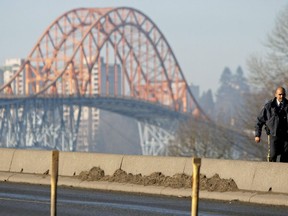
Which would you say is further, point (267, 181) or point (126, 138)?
point (126, 138)

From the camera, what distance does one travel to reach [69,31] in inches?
4852

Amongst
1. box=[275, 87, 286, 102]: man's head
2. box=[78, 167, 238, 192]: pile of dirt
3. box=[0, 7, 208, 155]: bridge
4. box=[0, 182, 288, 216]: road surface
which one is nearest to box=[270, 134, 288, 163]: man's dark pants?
box=[275, 87, 286, 102]: man's head

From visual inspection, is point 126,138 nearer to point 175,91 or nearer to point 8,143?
point 175,91

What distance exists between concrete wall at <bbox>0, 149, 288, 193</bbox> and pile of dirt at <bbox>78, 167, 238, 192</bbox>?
9cm

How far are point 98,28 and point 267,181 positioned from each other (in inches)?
4219

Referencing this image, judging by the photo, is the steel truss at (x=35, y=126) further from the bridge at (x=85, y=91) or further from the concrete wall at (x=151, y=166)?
the concrete wall at (x=151, y=166)

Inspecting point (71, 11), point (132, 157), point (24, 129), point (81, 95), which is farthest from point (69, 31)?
point (132, 157)

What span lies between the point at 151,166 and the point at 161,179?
1.39 feet

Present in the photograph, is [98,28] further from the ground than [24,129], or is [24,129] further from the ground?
[98,28]

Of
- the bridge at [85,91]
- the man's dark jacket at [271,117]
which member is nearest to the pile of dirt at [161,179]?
the man's dark jacket at [271,117]

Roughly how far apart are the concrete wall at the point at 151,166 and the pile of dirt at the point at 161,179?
9 cm

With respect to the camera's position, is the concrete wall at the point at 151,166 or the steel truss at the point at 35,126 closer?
the concrete wall at the point at 151,166

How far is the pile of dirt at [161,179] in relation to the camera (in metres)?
15.5

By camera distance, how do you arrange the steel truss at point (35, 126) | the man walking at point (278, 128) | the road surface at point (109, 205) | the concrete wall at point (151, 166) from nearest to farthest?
the road surface at point (109, 205) → the concrete wall at point (151, 166) → the man walking at point (278, 128) → the steel truss at point (35, 126)
